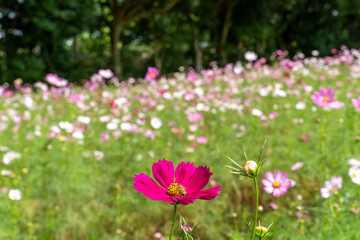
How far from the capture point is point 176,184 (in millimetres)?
667

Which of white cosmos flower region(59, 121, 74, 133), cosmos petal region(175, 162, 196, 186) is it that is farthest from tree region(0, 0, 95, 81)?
cosmos petal region(175, 162, 196, 186)

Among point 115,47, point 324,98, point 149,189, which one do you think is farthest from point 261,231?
point 115,47

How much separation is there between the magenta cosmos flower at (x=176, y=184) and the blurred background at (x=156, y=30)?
10.1m

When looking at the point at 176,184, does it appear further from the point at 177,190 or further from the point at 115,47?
the point at 115,47

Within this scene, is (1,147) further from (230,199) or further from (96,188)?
(230,199)

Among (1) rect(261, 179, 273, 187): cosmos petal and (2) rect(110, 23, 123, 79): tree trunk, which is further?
(2) rect(110, 23, 123, 79): tree trunk

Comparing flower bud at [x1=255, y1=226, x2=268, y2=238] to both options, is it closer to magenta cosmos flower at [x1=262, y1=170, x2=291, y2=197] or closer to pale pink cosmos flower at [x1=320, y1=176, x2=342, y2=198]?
magenta cosmos flower at [x1=262, y1=170, x2=291, y2=197]

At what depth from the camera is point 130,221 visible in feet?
7.39

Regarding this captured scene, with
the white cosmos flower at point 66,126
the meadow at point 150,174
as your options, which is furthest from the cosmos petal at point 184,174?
the white cosmos flower at point 66,126

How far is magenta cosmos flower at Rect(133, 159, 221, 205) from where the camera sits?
2.00 feet

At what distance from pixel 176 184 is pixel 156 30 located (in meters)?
15.6

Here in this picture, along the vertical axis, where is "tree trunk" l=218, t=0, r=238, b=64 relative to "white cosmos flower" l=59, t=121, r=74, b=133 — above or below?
below

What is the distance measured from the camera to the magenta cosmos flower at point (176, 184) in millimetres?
611

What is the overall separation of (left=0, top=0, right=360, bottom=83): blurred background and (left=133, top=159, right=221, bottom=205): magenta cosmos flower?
399 inches
